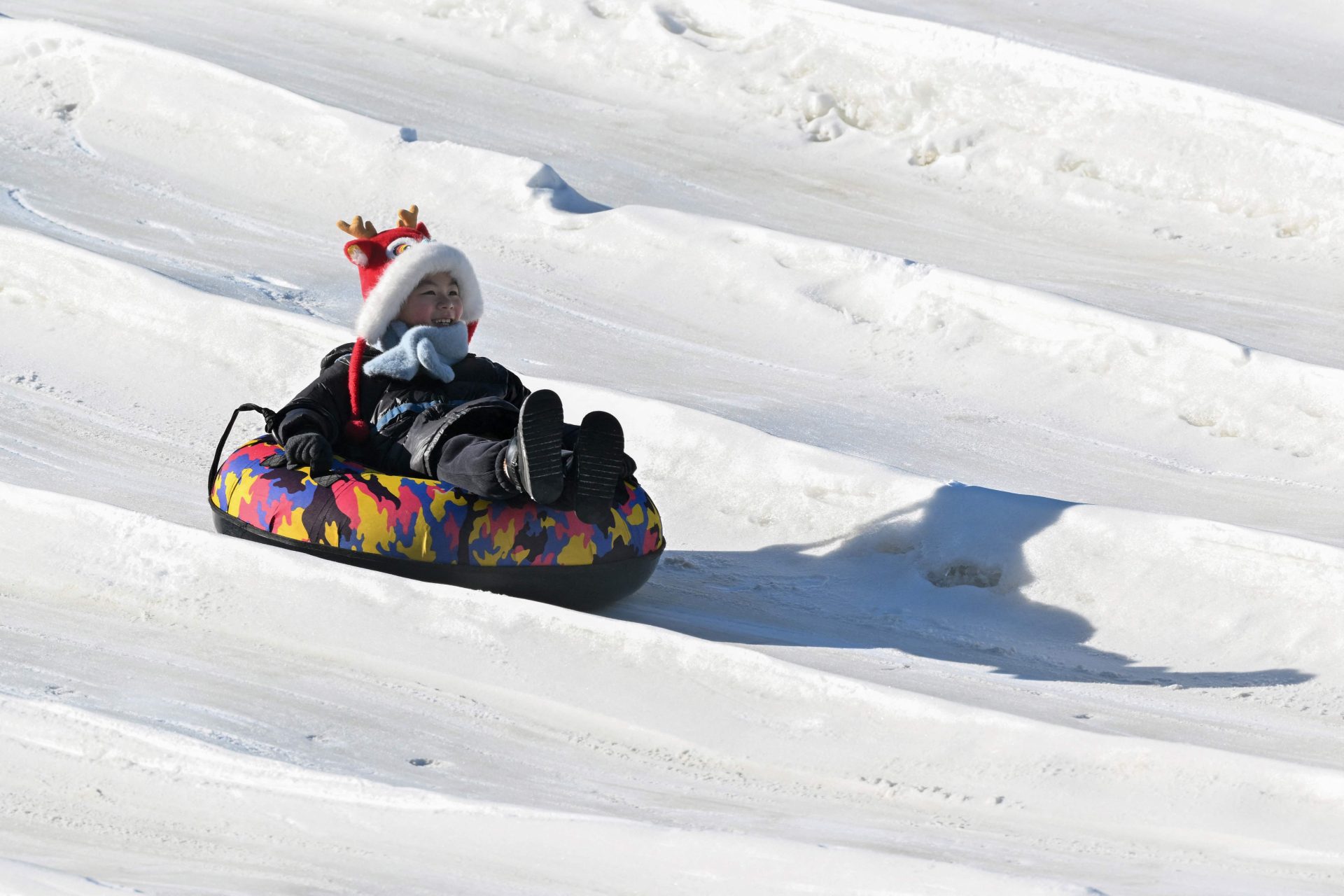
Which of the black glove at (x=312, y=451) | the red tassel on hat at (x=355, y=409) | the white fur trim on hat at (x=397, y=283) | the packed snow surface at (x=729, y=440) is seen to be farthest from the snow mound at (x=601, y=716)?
the white fur trim on hat at (x=397, y=283)

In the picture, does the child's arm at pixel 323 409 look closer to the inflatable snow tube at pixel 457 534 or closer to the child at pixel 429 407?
the child at pixel 429 407

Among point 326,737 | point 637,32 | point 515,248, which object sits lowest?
point 326,737

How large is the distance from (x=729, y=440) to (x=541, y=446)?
1.69m

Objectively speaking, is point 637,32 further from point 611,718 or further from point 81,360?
point 611,718

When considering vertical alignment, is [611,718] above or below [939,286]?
below

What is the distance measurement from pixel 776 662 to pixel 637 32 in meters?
6.62

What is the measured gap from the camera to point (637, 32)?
33.0 feet

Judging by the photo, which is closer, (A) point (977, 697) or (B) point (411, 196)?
(A) point (977, 697)

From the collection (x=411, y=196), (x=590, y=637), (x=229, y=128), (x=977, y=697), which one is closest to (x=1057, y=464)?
(x=977, y=697)

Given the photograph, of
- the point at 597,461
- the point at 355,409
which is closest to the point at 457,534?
the point at 597,461

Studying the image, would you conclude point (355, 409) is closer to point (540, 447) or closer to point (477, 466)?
point (477, 466)

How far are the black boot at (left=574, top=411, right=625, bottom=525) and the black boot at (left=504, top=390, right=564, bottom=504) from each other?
9cm

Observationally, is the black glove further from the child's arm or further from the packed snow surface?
the packed snow surface

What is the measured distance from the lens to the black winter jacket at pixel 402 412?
14.8ft
